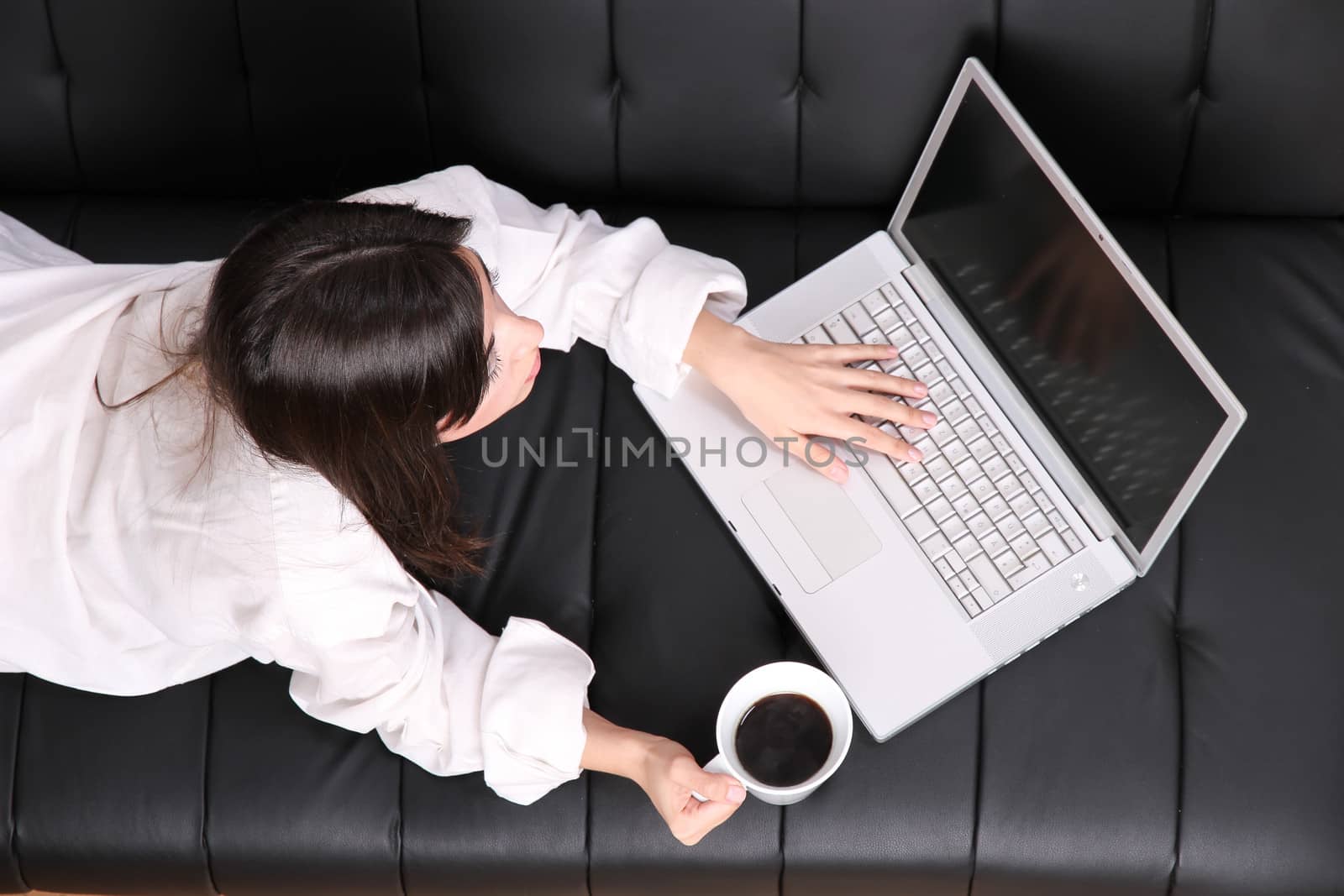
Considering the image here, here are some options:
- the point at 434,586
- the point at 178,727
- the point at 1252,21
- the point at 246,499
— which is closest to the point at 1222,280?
the point at 1252,21

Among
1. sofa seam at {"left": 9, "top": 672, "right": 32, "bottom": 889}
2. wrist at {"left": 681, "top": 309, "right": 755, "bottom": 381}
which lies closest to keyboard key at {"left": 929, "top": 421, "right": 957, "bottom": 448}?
wrist at {"left": 681, "top": 309, "right": 755, "bottom": 381}

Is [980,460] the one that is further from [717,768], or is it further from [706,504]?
[717,768]

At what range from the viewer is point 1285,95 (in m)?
1.16

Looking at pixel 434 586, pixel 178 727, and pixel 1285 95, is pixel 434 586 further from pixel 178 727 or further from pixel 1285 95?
pixel 1285 95

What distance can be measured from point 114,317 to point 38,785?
52cm

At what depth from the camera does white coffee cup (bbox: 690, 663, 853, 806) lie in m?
0.95

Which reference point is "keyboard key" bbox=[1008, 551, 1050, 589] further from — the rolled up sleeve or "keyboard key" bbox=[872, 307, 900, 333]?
the rolled up sleeve

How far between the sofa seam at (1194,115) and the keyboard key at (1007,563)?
52 centimetres

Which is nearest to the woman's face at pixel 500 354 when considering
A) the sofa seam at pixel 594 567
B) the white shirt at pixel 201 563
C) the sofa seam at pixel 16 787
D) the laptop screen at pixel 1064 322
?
the white shirt at pixel 201 563

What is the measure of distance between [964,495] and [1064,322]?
189 millimetres

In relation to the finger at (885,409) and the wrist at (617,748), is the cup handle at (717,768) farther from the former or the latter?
the finger at (885,409)

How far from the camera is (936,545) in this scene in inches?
41.7

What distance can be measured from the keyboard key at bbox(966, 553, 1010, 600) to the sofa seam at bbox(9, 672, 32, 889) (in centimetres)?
99

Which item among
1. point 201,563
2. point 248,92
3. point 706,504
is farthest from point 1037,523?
point 248,92
